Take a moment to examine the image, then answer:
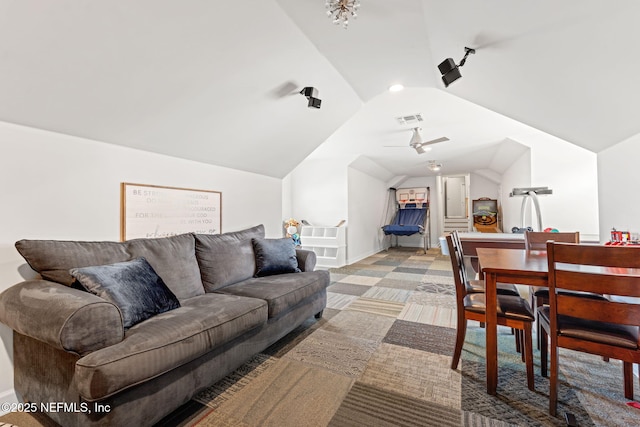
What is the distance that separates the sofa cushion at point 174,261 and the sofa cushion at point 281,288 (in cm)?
26

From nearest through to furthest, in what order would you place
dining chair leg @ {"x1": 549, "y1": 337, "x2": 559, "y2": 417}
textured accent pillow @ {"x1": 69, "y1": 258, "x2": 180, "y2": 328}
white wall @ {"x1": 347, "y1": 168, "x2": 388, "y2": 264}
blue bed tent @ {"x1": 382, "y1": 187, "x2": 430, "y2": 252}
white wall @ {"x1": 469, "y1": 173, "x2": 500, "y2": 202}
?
dining chair leg @ {"x1": 549, "y1": 337, "x2": 559, "y2": 417}, textured accent pillow @ {"x1": 69, "y1": 258, "x2": 180, "y2": 328}, white wall @ {"x1": 347, "y1": 168, "x2": 388, "y2": 264}, blue bed tent @ {"x1": 382, "y1": 187, "x2": 430, "y2": 252}, white wall @ {"x1": 469, "y1": 173, "x2": 500, "y2": 202}

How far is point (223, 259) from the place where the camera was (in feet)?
8.27

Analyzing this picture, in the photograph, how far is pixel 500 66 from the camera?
2039 mm

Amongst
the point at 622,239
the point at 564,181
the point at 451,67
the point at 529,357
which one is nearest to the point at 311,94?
the point at 451,67

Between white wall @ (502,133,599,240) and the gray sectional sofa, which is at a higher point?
white wall @ (502,133,599,240)

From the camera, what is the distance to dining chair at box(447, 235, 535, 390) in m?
1.64

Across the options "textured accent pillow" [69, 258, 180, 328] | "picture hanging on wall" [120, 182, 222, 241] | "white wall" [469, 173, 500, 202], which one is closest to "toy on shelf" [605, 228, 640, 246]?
"textured accent pillow" [69, 258, 180, 328]

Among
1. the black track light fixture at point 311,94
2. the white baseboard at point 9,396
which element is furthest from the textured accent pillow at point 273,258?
the white baseboard at point 9,396

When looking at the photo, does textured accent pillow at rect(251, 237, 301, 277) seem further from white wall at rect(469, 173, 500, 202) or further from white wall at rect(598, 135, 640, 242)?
white wall at rect(469, 173, 500, 202)

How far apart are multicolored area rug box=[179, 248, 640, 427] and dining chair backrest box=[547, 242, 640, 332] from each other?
1.98ft

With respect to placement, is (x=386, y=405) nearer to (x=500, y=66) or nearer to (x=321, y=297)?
(x=321, y=297)

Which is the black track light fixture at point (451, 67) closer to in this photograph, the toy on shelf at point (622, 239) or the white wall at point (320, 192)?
the toy on shelf at point (622, 239)

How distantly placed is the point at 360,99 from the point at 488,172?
21.9ft

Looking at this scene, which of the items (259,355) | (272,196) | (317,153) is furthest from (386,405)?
(317,153)
